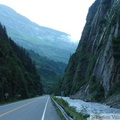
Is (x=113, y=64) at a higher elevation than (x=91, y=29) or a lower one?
lower

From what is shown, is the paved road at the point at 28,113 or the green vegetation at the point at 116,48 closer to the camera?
the paved road at the point at 28,113

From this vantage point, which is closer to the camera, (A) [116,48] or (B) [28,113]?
(B) [28,113]

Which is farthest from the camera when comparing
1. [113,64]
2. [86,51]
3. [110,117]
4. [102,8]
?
[86,51]

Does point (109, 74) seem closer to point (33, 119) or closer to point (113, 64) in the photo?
point (113, 64)

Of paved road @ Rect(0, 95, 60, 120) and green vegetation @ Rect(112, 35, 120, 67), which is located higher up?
green vegetation @ Rect(112, 35, 120, 67)

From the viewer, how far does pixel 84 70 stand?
101m

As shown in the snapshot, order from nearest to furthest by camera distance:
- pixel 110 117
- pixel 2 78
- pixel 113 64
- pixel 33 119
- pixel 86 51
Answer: pixel 110 117 < pixel 33 119 < pixel 113 64 < pixel 2 78 < pixel 86 51

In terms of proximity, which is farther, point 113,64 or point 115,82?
point 113,64

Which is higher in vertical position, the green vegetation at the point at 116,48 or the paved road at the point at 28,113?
the green vegetation at the point at 116,48

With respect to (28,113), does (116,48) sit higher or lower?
higher

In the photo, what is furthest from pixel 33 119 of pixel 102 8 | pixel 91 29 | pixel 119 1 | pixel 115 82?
pixel 91 29

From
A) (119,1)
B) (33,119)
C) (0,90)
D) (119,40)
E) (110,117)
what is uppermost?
(119,1)

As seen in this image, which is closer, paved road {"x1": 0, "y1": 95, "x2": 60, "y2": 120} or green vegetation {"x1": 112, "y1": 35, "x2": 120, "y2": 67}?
paved road {"x1": 0, "y1": 95, "x2": 60, "y2": 120}

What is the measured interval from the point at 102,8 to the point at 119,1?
22.5 meters
